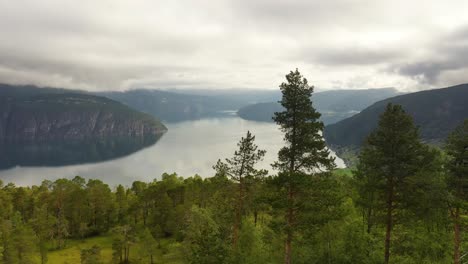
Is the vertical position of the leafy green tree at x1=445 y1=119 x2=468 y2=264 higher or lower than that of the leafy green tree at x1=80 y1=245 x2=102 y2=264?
higher

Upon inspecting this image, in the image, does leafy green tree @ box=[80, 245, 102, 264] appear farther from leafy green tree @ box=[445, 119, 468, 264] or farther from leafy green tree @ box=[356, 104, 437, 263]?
leafy green tree @ box=[445, 119, 468, 264]

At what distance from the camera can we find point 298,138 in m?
25.1

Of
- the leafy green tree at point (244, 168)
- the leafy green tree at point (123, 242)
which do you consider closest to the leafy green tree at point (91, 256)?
the leafy green tree at point (123, 242)

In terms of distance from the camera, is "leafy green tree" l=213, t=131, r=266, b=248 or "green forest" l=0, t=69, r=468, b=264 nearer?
"green forest" l=0, t=69, r=468, b=264

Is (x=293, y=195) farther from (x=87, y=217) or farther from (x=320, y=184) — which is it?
(x=87, y=217)

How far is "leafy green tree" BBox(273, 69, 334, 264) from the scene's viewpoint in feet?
81.5

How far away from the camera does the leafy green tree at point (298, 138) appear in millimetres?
24828

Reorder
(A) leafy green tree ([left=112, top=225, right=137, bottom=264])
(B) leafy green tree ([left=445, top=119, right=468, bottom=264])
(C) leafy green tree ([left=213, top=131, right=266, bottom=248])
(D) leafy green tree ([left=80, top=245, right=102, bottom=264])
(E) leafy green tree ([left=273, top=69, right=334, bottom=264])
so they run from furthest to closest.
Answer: (A) leafy green tree ([left=112, top=225, right=137, bottom=264]), (D) leafy green tree ([left=80, top=245, right=102, bottom=264]), (C) leafy green tree ([left=213, top=131, right=266, bottom=248]), (E) leafy green tree ([left=273, top=69, right=334, bottom=264]), (B) leafy green tree ([left=445, top=119, right=468, bottom=264])

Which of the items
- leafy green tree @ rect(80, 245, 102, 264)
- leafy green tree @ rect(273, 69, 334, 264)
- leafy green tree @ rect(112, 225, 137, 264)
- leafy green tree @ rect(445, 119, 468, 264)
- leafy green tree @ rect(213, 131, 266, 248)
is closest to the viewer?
leafy green tree @ rect(445, 119, 468, 264)

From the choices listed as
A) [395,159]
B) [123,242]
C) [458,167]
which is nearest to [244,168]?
[395,159]

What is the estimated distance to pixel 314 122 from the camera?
25094mm

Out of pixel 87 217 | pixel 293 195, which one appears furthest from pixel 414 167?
pixel 87 217

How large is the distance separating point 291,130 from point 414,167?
31.8ft

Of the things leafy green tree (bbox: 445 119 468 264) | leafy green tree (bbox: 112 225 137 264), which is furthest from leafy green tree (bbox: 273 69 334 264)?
leafy green tree (bbox: 112 225 137 264)
